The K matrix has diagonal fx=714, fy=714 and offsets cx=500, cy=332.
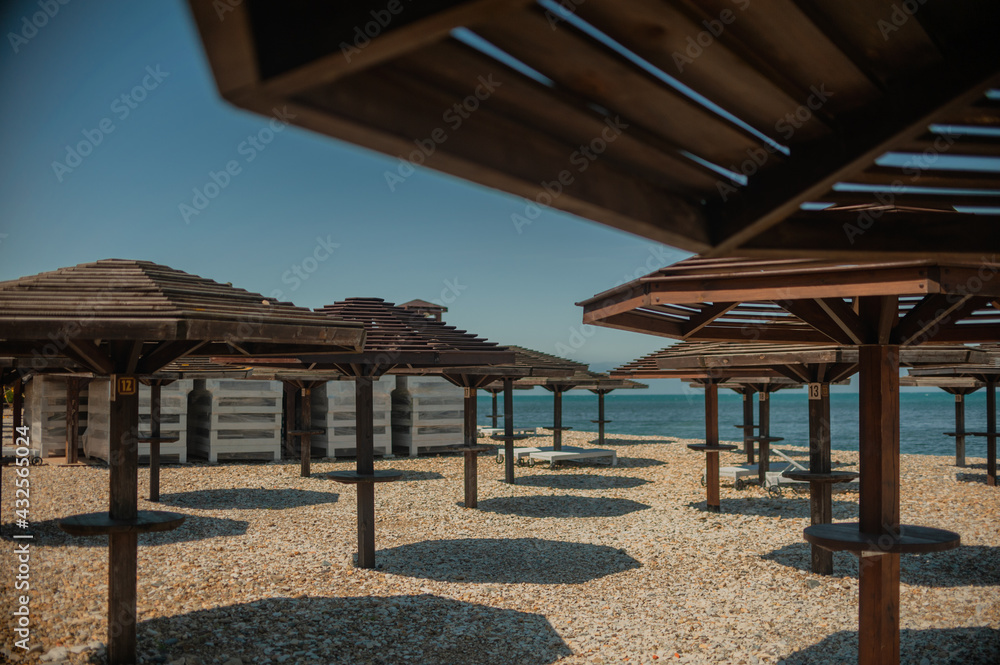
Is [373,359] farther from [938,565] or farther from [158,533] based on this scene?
[938,565]

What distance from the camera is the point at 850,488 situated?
13.9 m

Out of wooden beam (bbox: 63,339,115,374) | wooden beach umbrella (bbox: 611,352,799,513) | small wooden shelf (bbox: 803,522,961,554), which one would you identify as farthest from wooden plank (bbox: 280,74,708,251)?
wooden beach umbrella (bbox: 611,352,799,513)

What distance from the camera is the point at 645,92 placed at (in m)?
1.51

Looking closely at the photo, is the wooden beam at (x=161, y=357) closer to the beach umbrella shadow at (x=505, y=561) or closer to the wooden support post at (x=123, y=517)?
the wooden support post at (x=123, y=517)

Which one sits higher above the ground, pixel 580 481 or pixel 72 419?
pixel 72 419

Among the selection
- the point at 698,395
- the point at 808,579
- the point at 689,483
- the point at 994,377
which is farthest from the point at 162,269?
the point at 698,395

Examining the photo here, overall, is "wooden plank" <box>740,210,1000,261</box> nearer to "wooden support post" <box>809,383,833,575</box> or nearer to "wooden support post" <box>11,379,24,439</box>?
"wooden support post" <box>809,383,833,575</box>

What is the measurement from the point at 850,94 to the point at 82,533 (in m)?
5.19

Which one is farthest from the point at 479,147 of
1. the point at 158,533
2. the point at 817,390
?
the point at 158,533

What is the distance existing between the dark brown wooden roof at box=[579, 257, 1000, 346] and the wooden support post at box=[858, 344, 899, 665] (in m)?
0.22

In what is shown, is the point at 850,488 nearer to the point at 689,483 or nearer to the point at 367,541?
the point at 689,483

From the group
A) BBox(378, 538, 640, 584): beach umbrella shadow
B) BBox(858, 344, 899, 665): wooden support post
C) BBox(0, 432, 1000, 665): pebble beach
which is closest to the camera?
BBox(858, 344, 899, 665): wooden support post

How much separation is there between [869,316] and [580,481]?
11267mm

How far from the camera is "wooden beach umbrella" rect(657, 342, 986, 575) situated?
6.93m
